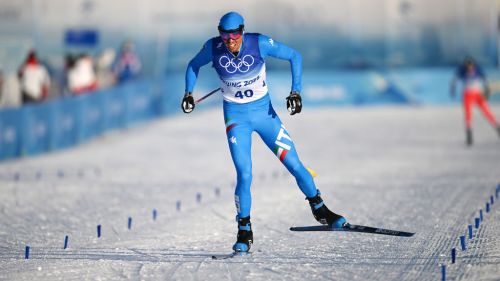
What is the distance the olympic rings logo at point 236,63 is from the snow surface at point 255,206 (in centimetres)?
162

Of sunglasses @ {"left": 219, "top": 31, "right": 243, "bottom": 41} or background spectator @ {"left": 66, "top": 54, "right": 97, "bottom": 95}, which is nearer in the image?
sunglasses @ {"left": 219, "top": 31, "right": 243, "bottom": 41}

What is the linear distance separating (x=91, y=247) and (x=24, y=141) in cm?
927

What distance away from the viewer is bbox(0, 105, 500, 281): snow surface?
787 cm

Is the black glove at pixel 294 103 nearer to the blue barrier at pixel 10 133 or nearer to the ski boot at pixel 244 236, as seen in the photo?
the ski boot at pixel 244 236

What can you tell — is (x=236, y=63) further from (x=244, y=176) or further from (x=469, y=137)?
(x=469, y=137)

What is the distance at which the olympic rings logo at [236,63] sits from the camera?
27.2 ft

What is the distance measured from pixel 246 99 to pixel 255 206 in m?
3.51

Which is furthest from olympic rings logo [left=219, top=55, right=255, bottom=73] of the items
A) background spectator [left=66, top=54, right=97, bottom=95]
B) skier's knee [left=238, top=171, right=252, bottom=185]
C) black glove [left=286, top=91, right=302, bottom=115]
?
background spectator [left=66, top=54, right=97, bottom=95]

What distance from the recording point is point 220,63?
834 cm

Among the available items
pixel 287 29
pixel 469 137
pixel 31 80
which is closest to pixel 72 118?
Answer: pixel 31 80

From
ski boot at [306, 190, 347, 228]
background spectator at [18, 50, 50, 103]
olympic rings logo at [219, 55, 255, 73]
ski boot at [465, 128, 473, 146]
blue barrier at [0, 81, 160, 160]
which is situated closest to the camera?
olympic rings logo at [219, 55, 255, 73]

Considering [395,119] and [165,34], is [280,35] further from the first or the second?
[395,119]

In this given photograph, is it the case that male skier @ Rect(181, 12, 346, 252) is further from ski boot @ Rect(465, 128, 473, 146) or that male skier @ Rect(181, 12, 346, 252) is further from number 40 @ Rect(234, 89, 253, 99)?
ski boot @ Rect(465, 128, 473, 146)

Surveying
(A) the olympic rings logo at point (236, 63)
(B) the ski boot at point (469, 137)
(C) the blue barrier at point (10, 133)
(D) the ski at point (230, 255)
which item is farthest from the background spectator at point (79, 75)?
(D) the ski at point (230, 255)
